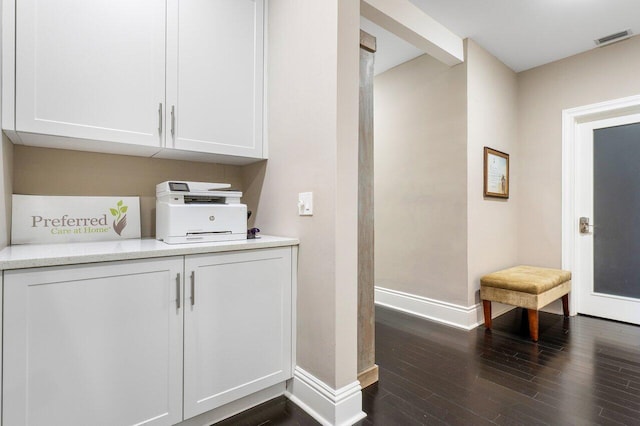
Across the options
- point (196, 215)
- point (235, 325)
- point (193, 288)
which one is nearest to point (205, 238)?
point (196, 215)

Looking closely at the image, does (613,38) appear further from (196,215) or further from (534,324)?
(196,215)

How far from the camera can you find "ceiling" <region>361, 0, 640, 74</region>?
2.55 m

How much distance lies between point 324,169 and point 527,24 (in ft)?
8.13

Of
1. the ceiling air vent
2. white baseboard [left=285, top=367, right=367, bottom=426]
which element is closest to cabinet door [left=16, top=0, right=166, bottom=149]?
white baseboard [left=285, top=367, right=367, bottom=426]

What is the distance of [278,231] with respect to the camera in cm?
206

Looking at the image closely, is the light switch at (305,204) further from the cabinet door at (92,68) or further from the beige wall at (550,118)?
the beige wall at (550,118)

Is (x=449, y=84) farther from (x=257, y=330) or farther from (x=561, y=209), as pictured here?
(x=257, y=330)

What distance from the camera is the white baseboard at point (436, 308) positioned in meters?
3.01

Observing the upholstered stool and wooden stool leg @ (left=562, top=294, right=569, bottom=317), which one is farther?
wooden stool leg @ (left=562, top=294, right=569, bottom=317)

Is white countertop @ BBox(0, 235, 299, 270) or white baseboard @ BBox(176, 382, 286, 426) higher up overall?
white countertop @ BBox(0, 235, 299, 270)

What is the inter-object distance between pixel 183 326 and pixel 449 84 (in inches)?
120

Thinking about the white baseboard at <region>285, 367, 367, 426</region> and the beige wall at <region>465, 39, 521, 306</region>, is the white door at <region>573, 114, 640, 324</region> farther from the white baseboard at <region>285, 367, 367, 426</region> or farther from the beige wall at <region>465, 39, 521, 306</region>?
the white baseboard at <region>285, 367, 367, 426</region>

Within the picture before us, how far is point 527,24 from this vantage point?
2.79 m

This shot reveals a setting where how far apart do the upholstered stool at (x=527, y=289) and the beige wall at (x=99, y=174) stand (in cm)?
255
